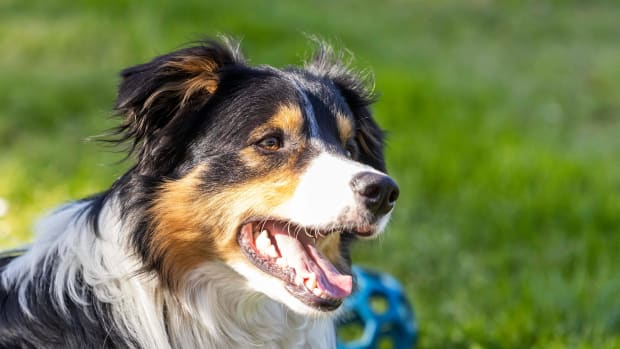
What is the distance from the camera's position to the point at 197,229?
10.2 feet

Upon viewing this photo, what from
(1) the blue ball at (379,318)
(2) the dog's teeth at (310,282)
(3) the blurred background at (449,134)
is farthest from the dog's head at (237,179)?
(1) the blue ball at (379,318)

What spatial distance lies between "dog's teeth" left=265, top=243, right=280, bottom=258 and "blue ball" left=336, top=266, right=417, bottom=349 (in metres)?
1.35

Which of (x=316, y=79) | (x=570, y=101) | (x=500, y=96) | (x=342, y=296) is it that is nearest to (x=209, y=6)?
(x=500, y=96)

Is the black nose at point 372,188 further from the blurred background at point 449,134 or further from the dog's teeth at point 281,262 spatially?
the blurred background at point 449,134

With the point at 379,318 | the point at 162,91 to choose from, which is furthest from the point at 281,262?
the point at 379,318

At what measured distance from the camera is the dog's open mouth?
10.0 feet

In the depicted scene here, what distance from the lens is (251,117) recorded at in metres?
3.20

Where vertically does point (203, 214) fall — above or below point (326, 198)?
below

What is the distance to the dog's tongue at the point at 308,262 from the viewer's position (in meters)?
3.11

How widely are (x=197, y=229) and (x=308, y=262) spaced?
40 cm

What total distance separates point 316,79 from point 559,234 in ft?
9.68

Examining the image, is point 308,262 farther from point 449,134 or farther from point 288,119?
point 449,134

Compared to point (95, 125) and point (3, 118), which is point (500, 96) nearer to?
point (95, 125)

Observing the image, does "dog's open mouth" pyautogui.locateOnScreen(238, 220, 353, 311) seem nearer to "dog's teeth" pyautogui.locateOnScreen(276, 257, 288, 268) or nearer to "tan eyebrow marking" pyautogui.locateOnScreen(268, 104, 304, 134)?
"dog's teeth" pyautogui.locateOnScreen(276, 257, 288, 268)
